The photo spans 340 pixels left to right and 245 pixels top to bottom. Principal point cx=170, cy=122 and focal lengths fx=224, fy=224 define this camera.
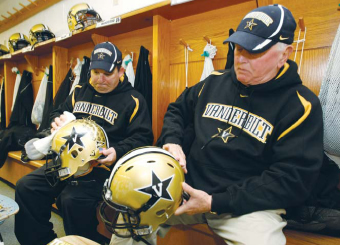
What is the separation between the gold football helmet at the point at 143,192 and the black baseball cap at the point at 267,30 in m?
0.56

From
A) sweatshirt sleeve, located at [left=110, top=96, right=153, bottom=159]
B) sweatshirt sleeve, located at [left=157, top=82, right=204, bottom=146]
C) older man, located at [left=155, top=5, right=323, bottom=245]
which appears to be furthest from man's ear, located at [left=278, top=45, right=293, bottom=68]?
sweatshirt sleeve, located at [left=110, top=96, right=153, bottom=159]

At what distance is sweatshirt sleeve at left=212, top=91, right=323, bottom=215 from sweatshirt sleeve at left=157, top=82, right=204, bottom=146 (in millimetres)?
384

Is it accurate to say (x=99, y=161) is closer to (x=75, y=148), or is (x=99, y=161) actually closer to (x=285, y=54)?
(x=75, y=148)

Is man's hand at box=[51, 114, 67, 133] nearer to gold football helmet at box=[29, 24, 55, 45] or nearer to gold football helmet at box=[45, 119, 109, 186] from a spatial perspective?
gold football helmet at box=[45, 119, 109, 186]

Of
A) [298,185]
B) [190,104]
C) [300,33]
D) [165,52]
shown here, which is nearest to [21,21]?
[165,52]

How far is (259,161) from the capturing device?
3.11ft

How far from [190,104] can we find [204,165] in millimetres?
359

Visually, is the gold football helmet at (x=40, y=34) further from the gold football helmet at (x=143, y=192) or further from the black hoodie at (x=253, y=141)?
the gold football helmet at (x=143, y=192)

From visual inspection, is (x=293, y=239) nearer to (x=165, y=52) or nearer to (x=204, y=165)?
(x=204, y=165)

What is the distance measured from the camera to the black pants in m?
1.27

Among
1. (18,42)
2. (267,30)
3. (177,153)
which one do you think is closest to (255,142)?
(177,153)

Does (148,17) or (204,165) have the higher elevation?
(148,17)

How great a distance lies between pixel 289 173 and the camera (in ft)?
2.67

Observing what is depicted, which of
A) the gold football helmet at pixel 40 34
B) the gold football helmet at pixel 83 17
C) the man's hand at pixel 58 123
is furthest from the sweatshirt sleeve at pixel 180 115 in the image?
the gold football helmet at pixel 40 34
